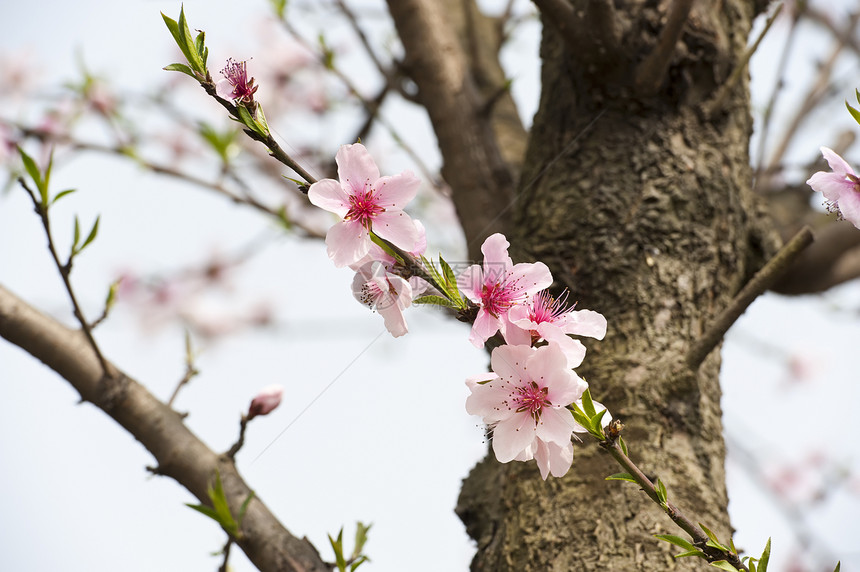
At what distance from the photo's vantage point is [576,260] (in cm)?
105

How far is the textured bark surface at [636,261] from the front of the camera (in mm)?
908

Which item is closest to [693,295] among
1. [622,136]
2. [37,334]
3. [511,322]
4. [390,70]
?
[622,136]

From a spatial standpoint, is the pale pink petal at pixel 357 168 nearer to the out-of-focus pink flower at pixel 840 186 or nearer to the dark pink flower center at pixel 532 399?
the dark pink flower center at pixel 532 399

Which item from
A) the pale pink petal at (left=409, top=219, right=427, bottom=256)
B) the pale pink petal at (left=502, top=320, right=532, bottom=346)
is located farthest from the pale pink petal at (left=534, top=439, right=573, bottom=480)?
the pale pink petal at (left=409, top=219, right=427, bottom=256)

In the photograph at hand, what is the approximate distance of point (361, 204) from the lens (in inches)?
25.4

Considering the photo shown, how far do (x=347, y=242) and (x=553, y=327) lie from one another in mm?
206

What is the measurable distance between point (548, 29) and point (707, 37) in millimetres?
286

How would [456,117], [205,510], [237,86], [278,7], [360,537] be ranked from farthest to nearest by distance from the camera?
1. [278,7]
2. [456,117]
3. [360,537]
4. [205,510]
5. [237,86]

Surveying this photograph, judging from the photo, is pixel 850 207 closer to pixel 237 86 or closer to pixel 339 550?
pixel 237 86

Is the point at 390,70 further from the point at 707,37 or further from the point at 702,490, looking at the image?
the point at 702,490

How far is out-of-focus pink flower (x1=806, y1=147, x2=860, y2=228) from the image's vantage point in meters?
0.68

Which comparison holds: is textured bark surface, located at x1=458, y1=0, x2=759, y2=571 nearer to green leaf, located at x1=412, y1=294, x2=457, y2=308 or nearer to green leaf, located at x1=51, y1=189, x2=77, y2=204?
green leaf, located at x1=412, y1=294, x2=457, y2=308

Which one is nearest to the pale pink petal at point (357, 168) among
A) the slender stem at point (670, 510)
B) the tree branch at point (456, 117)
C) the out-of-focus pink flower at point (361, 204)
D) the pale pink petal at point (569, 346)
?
the out-of-focus pink flower at point (361, 204)

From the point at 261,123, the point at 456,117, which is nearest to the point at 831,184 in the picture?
the point at 261,123
